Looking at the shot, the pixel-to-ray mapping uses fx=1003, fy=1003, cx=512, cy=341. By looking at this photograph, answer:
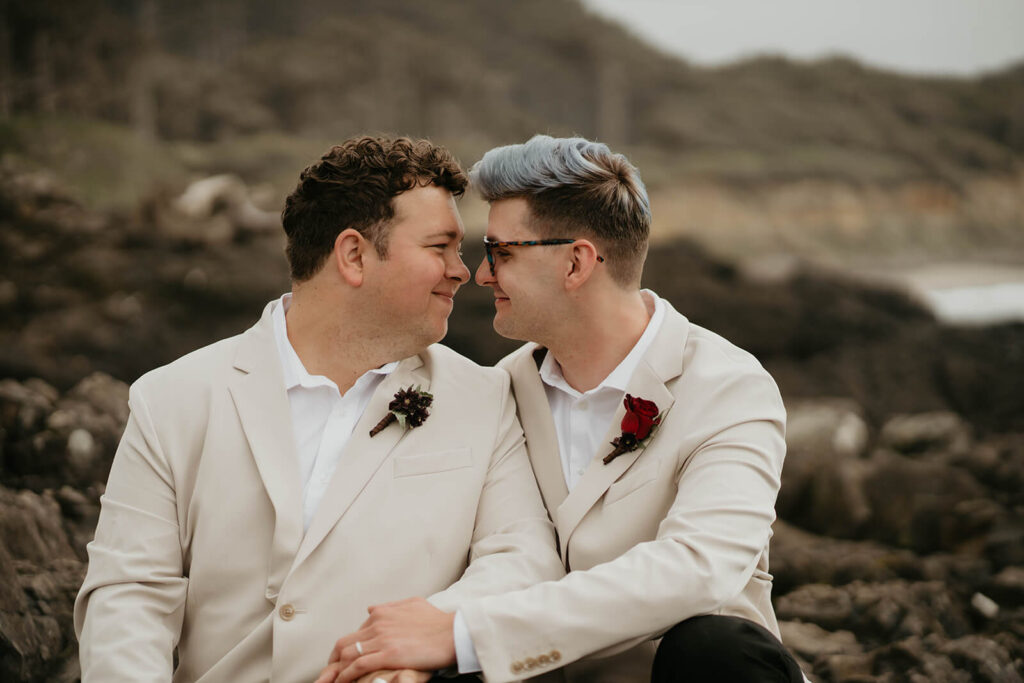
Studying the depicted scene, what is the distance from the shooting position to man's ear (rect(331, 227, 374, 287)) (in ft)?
11.1

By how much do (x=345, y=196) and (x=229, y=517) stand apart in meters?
1.13

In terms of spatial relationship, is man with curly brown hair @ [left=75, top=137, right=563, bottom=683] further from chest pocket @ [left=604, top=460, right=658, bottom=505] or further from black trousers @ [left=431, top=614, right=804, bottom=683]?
black trousers @ [left=431, top=614, right=804, bottom=683]

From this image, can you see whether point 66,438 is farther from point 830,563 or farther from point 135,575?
point 830,563

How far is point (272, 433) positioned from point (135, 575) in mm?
568

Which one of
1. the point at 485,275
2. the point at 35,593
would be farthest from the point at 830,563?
the point at 35,593

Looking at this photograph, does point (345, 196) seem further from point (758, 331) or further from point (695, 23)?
point (695, 23)

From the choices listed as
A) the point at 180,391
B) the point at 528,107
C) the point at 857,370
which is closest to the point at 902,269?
the point at 857,370

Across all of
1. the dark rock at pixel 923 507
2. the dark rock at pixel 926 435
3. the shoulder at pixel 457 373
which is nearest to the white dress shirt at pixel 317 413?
the shoulder at pixel 457 373

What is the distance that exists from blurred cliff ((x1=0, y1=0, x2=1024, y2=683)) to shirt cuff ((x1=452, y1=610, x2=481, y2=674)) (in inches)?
156

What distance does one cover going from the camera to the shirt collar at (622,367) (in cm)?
349

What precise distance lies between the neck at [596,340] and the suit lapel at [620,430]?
0.53 feet

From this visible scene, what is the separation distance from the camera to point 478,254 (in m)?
8.55

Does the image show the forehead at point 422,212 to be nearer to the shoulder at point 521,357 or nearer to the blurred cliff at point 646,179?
the shoulder at point 521,357

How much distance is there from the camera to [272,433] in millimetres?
3133
